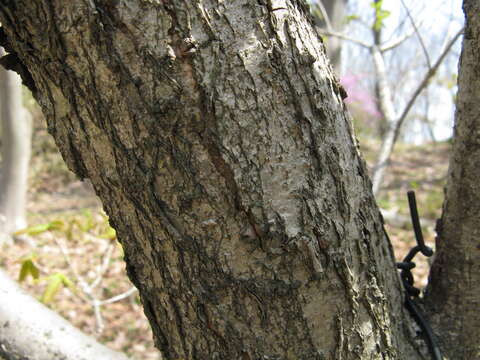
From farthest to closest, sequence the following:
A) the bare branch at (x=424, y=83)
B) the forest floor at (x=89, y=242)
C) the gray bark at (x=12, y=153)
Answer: the gray bark at (x=12, y=153) → the forest floor at (x=89, y=242) → the bare branch at (x=424, y=83)

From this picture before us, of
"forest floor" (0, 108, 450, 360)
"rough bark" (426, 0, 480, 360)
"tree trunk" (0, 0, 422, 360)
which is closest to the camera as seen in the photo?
"tree trunk" (0, 0, 422, 360)

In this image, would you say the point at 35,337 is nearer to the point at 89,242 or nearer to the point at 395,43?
the point at 395,43

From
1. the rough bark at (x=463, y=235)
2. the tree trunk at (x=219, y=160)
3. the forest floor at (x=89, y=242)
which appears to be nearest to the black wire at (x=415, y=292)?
the rough bark at (x=463, y=235)

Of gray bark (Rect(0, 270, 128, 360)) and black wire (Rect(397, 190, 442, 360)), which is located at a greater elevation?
black wire (Rect(397, 190, 442, 360))

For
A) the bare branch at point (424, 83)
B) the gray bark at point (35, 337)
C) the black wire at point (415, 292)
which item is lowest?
the gray bark at point (35, 337)

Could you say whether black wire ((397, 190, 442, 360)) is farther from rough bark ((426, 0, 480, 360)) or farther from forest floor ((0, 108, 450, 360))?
forest floor ((0, 108, 450, 360))

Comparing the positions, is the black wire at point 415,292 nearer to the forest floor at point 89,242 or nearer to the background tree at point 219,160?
the background tree at point 219,160

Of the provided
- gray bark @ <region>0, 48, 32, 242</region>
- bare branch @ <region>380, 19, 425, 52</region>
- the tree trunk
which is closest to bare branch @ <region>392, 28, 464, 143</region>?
bare branch @ <region>380, 19, 425, 52</region>

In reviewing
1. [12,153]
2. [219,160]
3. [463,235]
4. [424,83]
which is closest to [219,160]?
[219,160]
